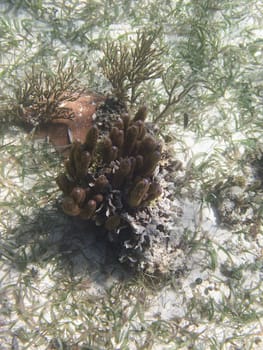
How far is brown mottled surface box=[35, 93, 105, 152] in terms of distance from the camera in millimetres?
4402

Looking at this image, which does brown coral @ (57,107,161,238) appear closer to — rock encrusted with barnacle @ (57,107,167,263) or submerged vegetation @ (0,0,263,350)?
rock encrusted with barnacle @ (57,107,167,263)

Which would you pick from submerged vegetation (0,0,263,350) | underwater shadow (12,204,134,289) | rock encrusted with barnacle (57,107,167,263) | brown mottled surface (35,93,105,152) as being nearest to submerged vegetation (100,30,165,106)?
submerged vegetation (0,0,263,350)

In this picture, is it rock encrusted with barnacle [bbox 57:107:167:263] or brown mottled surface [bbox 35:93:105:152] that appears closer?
rock encrusted with barnacle [bbox 57:107:167:263]

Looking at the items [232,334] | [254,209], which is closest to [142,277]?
[232,334]

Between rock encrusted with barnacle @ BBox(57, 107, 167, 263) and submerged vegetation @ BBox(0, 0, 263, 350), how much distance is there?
0.18 metres

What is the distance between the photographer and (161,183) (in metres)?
3.92

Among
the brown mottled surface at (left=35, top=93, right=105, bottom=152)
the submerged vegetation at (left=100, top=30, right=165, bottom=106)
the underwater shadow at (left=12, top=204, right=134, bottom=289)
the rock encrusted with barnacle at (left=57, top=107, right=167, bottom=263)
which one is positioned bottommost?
the underwater shadow at (left=12, top=204, right=134, bottom=289)

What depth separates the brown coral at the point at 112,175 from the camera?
11.2ft

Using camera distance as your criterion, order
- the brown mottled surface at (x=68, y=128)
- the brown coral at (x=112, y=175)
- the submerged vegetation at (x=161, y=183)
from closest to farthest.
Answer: the brown coral at (x=112, y=175) < the submerged vegetation at (x=161, y=183) < the brown mottled surface at (x=68, y=128)

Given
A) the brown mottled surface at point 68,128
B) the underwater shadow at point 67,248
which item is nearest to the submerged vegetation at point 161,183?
the underwater shadow at point 67,248

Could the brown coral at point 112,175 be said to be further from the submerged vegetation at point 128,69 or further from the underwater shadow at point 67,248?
the submerged vegetation at point 128,69

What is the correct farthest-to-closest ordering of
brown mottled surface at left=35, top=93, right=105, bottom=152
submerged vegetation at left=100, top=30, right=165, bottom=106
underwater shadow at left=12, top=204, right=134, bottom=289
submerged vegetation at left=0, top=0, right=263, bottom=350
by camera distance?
submerged vegetation at left=100, top=30, right=165, bottom=106 → brown mottled surface at left=35, top=93, right=105, bottom=152 → underwater shadow at left=12, top=204, right=134, bottom=289 → submerged vegetation at left=0, top=0, right=263, bottom=350

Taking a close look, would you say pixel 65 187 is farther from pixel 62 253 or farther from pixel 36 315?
pixel 36 315

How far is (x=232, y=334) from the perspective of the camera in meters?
3.76
